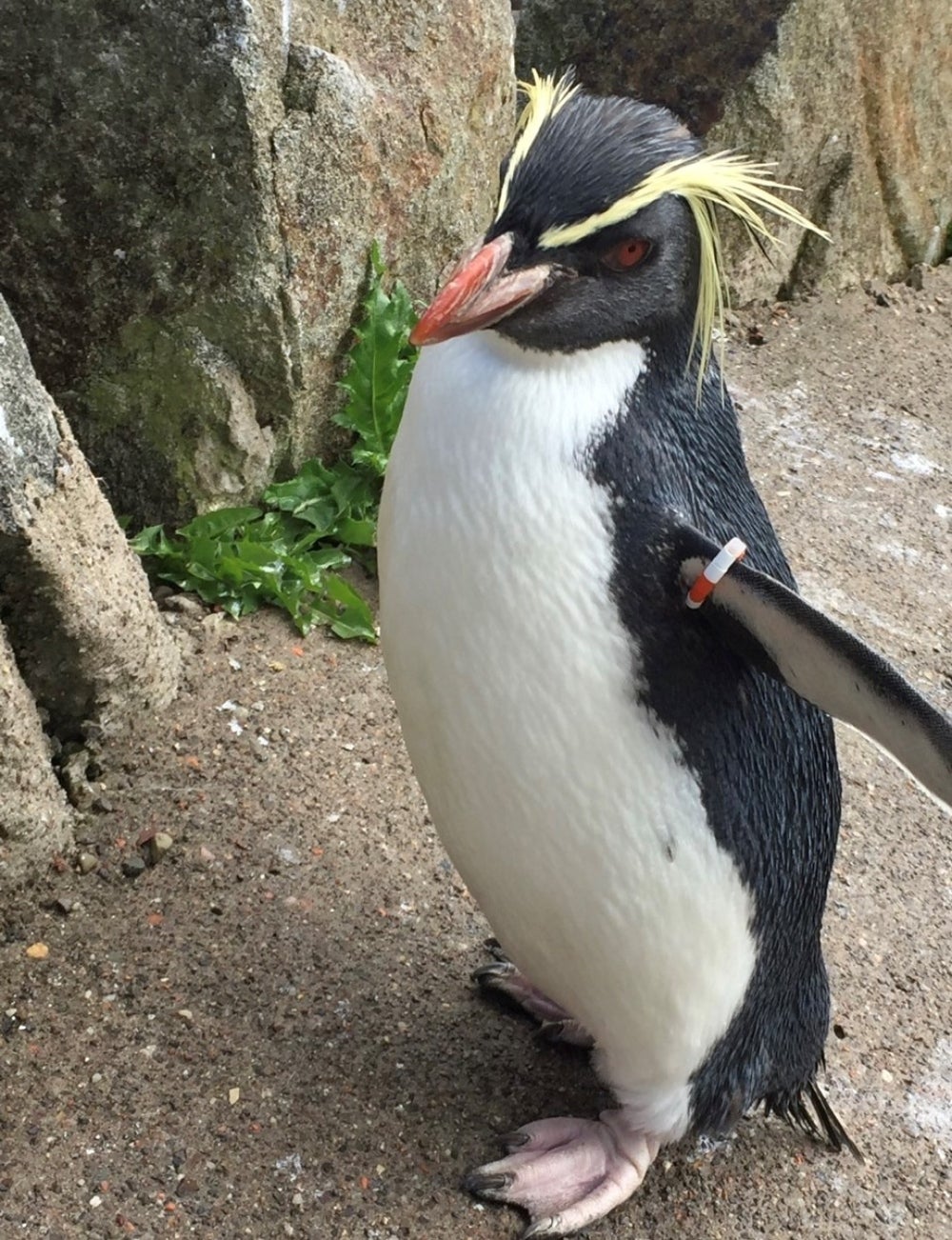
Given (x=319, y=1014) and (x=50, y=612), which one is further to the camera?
(x=50, y=612)

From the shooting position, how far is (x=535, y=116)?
1161 millimetres

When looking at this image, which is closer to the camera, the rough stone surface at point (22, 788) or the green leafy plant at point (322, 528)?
the rough stone surface at point (22, 788)

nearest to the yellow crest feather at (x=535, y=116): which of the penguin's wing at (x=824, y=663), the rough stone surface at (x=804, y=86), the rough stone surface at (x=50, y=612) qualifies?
the penguin's wing at (x=824, y=663)

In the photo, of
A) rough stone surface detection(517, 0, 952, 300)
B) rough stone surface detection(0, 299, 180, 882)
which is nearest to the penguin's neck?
rough stone surface detection(0, 299, 180, 882)

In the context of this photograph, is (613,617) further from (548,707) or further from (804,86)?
(804,86)

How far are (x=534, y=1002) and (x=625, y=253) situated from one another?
3.13 feet

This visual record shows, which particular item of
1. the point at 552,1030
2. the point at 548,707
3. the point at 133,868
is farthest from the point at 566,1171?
the point at 133,868

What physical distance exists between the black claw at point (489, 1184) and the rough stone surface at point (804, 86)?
2.70 m

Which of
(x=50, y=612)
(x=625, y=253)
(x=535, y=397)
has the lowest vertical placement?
(x=50, y=612)

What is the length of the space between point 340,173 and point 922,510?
1.59 m

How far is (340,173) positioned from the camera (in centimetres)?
216

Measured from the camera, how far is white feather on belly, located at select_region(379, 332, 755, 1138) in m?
1.12

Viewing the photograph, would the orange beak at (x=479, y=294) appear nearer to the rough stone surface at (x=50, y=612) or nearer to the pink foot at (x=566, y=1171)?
the rough stone surface at (x=50, y=612)

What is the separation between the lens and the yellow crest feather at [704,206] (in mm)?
1063
